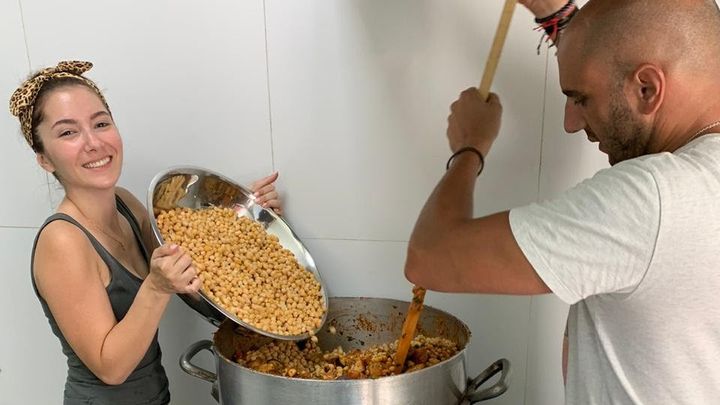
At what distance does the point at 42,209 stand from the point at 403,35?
0.97 meters

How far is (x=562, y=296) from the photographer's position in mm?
769

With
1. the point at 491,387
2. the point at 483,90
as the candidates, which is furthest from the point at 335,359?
the point at 483,90

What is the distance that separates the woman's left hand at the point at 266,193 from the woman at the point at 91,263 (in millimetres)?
284

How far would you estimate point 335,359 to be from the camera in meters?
1.32

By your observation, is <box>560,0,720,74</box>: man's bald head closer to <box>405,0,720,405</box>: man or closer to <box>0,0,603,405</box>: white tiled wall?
<box>405,0,720,405</box>: man

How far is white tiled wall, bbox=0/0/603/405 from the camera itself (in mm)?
1307

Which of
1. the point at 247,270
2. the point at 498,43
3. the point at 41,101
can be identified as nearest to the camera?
the point at 498,43

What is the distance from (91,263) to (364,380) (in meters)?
0.53

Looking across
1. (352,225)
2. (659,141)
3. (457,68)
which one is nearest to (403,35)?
(457,68)

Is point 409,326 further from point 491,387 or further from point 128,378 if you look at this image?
point 128,378

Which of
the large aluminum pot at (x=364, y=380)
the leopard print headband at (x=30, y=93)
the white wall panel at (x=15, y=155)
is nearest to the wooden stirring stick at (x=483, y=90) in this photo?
the large aluminum pot at (x=364, y=380)

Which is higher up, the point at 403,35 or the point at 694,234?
the point at 403,35

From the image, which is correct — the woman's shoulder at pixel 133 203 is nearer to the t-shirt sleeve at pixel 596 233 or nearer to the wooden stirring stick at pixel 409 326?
the wooden stirring stick at pixel 409 326

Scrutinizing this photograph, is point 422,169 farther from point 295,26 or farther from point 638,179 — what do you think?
point 638,179
